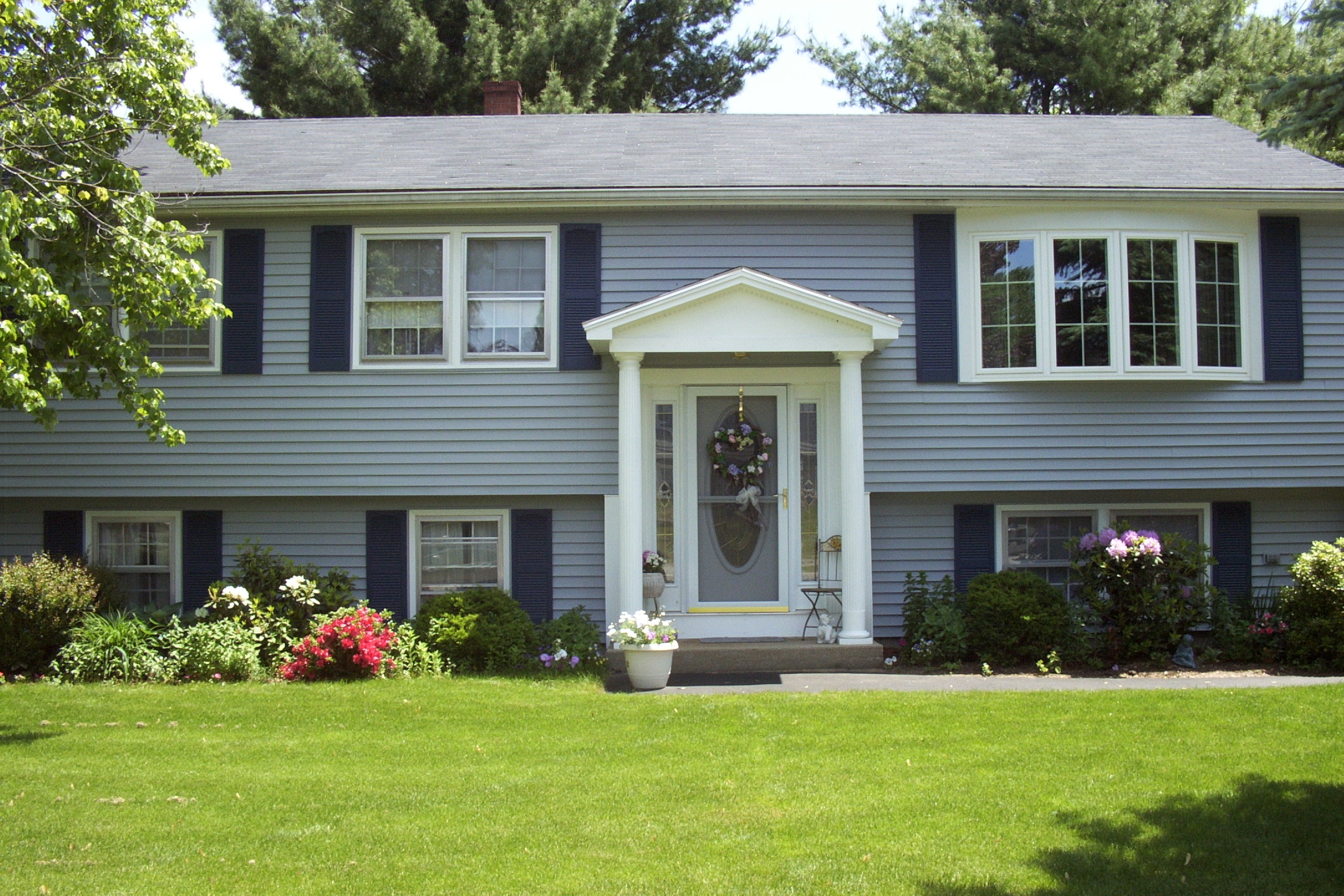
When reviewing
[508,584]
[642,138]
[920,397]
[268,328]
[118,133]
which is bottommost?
[508,584]

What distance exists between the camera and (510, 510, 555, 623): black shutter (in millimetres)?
10781

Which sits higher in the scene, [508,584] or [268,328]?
[268,328]

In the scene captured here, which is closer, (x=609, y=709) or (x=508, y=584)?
(x=609, y=709)

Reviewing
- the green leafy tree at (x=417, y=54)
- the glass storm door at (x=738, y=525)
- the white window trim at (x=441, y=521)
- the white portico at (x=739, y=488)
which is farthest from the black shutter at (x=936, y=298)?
the green leafy tree at (x=417, y=54)

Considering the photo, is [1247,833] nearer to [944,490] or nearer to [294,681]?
[944,490]

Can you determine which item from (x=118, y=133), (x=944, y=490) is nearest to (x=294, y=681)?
(x=118, y=133)

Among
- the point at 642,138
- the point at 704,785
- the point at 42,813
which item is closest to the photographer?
the point at 42,813

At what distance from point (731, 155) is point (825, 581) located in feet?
14.8

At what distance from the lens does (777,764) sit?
6.46 m

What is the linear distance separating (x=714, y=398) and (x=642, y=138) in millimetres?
→ 3431

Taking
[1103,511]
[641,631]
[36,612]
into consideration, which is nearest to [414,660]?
[641,631]

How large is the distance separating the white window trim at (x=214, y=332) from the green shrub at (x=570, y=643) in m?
4.02

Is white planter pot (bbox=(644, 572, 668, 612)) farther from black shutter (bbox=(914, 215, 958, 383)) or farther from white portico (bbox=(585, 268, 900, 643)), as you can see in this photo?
black shutter (bbox=(914, 215, 958, 383))

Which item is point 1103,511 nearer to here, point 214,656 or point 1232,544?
point 1232,544
